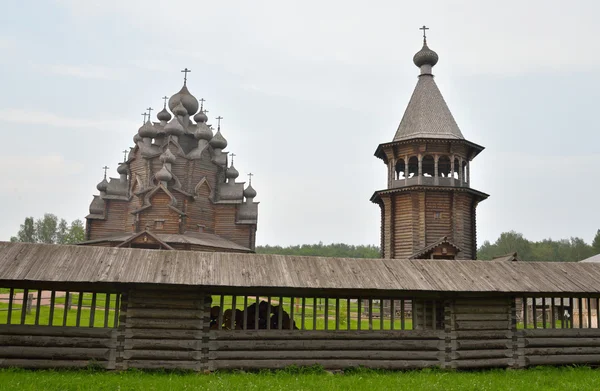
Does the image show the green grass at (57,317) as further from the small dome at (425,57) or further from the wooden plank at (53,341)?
the small dome at (425,57)

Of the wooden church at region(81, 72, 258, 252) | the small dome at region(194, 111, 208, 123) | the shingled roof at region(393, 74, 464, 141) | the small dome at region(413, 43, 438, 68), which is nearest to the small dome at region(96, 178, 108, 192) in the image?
the wooden church at region(81, 72, 258, 252)

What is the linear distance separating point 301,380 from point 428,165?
20139mm

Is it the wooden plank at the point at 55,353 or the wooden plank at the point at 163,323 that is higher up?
the wooden plank at the point at 163,323

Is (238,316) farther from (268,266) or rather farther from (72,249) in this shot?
(72,249)

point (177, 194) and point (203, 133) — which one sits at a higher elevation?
point (203, 133)

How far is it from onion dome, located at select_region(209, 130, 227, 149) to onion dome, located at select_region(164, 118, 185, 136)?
261 centimetres

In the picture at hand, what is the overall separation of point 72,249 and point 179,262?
7.66 ft

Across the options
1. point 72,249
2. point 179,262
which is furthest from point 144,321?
point 72,249

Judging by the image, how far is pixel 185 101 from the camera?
45.0m

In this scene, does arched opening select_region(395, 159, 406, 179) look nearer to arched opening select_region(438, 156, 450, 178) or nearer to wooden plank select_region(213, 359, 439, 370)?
arched opening select_region(438, 156, 450, 178)

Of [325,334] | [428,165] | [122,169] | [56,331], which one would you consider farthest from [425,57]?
[56,331]

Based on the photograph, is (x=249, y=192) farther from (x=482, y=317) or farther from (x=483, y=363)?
(x=483, y=363)

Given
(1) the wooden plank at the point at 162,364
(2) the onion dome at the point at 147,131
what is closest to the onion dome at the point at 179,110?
(2) the onion dome at the point at 147,131

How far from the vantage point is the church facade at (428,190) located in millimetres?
26672
